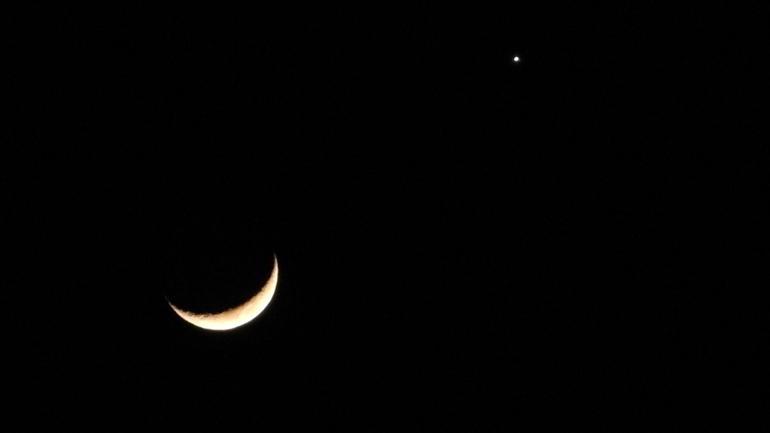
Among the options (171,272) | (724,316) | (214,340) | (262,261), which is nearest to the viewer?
(171,272)

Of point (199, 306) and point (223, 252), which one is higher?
point (223, 252)

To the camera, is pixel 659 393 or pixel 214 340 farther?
pixel 214 340

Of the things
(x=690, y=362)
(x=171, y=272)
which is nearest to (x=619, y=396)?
(x=690, y=362)

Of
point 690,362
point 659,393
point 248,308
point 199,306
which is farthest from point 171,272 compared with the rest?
point 690,362

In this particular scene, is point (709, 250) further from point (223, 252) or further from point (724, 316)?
point (223, 252)

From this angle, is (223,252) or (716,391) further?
(716,391)

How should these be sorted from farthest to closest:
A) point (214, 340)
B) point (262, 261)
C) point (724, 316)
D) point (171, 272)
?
point (214, 340) < point (724, 316) < point (262, 261) < point (171, 272)

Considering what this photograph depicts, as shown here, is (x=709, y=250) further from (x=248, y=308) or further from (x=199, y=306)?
(x=199, y=306)

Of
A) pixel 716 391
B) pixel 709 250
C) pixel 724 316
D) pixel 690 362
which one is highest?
pixel 709 250

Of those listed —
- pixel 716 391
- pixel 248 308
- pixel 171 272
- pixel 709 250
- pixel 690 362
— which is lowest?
pixel 716 391
